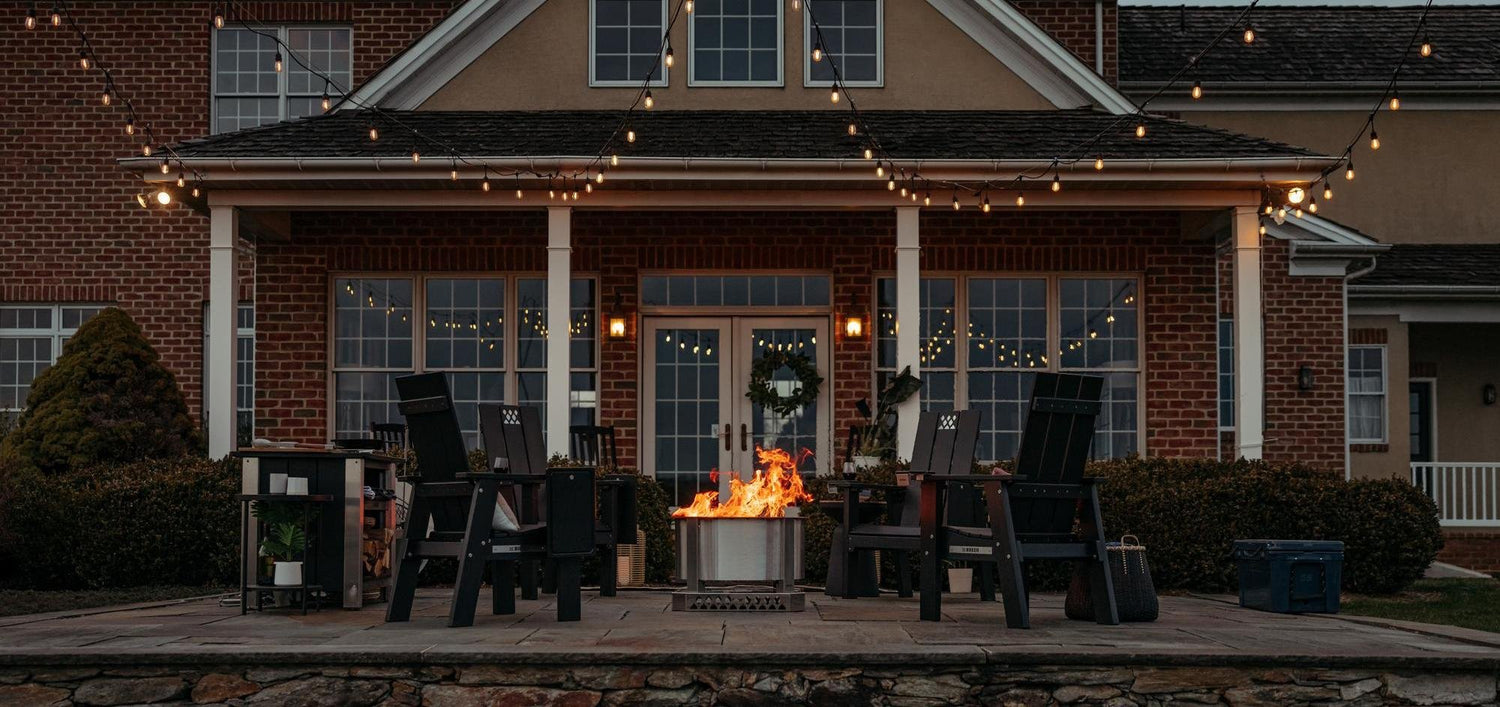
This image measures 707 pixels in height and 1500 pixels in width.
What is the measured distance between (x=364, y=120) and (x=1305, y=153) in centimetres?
785

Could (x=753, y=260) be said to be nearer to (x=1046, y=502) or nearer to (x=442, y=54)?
(x=442, y=54)

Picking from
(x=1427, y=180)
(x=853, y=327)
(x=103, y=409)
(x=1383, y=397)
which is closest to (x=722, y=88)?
(x=853, y=327)

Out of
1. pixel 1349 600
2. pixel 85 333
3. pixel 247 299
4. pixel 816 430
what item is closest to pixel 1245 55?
pixel 816 430

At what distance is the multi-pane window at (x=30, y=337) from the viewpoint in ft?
54.0

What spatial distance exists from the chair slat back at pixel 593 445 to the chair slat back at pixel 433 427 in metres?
3.81

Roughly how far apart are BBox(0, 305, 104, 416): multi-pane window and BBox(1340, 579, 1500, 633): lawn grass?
12.4 metres

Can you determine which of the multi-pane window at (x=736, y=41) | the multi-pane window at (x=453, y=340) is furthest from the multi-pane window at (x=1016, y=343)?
the multi-pane window at (x=453, y=340)

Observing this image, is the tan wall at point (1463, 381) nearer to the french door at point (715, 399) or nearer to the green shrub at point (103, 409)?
the french door at point (715, 399)

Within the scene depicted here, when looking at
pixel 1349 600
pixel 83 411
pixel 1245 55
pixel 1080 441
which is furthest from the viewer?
pixel 1245 55

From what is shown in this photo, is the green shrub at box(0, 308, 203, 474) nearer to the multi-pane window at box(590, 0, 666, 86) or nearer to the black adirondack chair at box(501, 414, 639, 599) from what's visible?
the black adirondack chair at box(501, 414, 639, 599)

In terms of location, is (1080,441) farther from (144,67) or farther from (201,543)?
(144,67)

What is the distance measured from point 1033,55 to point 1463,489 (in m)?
7.30

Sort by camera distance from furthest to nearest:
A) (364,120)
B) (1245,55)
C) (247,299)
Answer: (1245,55) → (247,299) → (364,120)

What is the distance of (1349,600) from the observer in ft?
36.8
